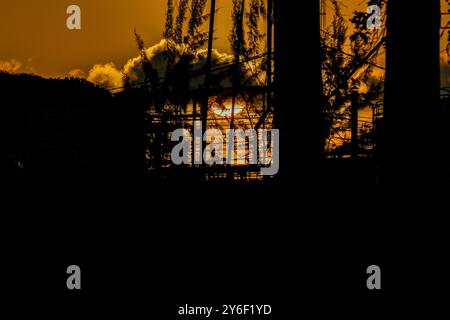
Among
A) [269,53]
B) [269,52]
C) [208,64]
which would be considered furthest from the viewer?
[208,64]

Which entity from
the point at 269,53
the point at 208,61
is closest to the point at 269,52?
the point at 269,53

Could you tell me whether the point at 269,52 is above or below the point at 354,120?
above

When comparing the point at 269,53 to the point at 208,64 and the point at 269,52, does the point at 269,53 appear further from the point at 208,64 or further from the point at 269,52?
the point at 208,64

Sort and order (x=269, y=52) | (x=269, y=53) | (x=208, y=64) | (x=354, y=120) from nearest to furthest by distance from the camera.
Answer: (x=269, y=53), (x=269, y=52), (x=354, y=120), (x=208, y=64)

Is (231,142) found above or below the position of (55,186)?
above

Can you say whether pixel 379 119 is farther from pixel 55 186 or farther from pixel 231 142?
pixel 55 186

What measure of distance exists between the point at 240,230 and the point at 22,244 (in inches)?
112

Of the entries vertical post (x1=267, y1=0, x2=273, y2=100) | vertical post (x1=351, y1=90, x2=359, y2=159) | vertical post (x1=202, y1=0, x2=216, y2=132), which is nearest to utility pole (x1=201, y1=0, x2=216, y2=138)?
vertical post (x1=202, y1=0, x2=216, y2=132)

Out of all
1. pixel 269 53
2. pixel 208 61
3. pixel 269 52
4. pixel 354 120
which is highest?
pixel 208 61

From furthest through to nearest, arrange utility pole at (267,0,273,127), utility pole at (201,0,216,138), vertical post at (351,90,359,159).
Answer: utility pole at (201,0,216,138)
vertical post at (351,90,359,159)
utility pole at (267,0,273,127)

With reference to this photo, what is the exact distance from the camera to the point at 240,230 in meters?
7.75

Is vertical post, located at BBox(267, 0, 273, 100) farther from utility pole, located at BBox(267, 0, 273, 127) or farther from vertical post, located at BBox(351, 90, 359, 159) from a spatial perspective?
vertical post, located at BBox(351, 90, 359, 159)

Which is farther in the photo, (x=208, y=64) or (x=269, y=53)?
(x=208, y=64)

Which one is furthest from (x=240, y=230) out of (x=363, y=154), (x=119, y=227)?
(x=363, y=154)
